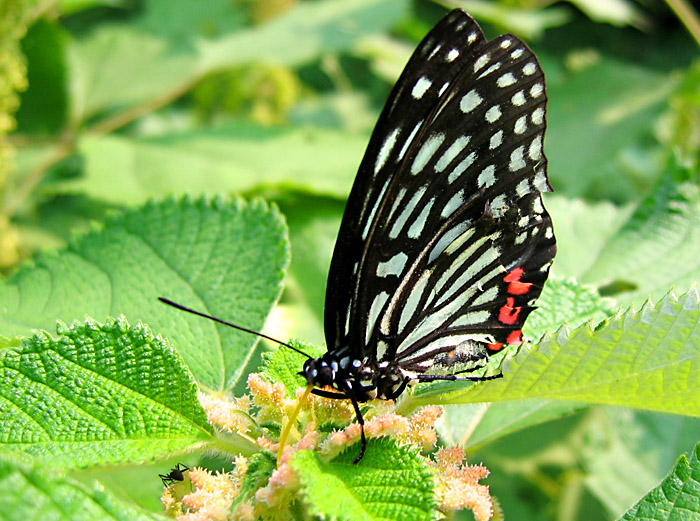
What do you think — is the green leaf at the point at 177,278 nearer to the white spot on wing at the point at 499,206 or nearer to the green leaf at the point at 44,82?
the white spot on wing at the point at 499,206

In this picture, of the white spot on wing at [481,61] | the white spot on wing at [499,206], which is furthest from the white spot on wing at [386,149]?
the white spot on wing at [499,206]

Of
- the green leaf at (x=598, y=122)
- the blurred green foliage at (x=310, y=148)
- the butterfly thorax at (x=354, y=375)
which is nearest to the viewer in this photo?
the butterfly thorax at (x=354, y=375)

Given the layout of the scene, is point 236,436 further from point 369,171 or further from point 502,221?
point 502,221

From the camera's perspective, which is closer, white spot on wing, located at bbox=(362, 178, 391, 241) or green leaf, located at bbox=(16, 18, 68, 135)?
white spot on wing, located at bbox=(362, 178, 391, 241)

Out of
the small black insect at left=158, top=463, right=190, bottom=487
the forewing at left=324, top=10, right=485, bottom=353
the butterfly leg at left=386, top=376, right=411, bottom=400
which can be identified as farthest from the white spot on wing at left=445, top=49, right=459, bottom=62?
the small black insect at left=158, top=463, right=190, bottom=487

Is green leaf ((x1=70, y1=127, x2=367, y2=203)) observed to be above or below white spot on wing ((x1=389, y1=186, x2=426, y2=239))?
above

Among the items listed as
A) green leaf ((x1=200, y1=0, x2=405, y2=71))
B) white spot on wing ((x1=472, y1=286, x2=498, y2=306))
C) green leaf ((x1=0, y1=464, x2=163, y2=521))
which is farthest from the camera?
green leaf ((x1=200, y1=0, x2=405, y2=71))

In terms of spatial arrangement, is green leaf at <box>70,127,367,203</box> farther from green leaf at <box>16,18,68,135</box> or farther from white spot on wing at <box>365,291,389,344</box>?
white spot on wing at <box>365,291,389,344</box>
